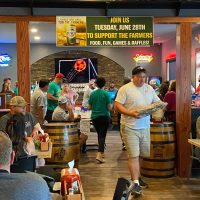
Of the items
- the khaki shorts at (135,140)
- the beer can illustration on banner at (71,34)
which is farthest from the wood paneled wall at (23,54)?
the khaki shorts at (135,140)

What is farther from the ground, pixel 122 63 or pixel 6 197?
Answer: pixel 122 63

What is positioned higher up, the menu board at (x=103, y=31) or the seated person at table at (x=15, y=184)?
the menu board at (x=103, y=31)

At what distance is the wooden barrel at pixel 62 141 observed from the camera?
19.1 feet

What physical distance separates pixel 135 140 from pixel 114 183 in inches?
47.3

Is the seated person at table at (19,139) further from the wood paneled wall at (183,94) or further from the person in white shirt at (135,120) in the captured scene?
the wood paneled wall at (183,94)

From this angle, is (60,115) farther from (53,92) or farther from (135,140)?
(135,140)

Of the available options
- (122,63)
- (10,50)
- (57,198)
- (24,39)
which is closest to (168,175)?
(24,39)

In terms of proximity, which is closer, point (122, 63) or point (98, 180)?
point (98, 180)

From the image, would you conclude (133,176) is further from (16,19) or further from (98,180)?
(16,19)

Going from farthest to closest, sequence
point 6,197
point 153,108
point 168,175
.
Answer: point 168,175 < point 153,108 < point 6,197

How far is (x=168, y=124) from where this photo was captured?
5.98 meters

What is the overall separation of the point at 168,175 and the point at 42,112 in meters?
2.34

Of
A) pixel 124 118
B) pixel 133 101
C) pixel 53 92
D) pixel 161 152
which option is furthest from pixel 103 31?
pixel 53 92

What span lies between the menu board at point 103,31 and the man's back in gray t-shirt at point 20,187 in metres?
3.93
